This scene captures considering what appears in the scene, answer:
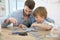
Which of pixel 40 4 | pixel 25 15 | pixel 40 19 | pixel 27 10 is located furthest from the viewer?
pixel 40 4

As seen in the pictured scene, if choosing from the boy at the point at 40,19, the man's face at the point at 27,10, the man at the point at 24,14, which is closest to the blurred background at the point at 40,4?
the man at the point at 24,14

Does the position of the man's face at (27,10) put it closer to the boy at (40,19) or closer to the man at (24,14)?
the man at (24,14)

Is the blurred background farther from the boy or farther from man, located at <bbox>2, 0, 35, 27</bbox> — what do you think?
the boy

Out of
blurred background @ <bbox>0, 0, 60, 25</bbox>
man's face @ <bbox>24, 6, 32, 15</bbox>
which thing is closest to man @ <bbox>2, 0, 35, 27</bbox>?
man's face @ <bbox>24, 6, 32, 15</bbox>

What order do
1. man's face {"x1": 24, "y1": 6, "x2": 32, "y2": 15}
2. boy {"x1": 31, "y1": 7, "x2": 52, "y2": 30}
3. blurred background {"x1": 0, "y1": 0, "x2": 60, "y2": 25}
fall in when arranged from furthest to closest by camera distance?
blurred background {"x1": 0, "y1": 0, "x2": 60, "y2": 25} < man's face {"x1": 24, "y1": 6, "x2": 32, "y2": 15} < boy {"x1": 31, "y1": 7, "x2": 52, "y2": 30}

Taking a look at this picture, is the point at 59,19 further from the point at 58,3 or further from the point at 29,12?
the point at 29,12

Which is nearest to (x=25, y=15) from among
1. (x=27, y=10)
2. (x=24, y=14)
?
(x=24, y=14)

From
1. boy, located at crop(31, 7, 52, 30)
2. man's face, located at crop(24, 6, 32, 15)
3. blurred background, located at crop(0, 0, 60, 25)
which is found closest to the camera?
boy, located at crop(31, 7, 52, 30)

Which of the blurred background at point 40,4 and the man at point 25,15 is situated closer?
the man at point 25,15

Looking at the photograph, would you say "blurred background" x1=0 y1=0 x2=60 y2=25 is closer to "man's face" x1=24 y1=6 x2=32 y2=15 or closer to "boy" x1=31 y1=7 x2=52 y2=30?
"man's face" x1=24 y1=6 x2=32 y2=15

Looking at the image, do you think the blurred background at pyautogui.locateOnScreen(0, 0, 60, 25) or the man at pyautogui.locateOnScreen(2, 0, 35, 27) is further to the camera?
the blurred background at pyautogui.locateOnScreen(0, 0, 60, 25)

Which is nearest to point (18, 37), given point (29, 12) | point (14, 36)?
point (14, 36)

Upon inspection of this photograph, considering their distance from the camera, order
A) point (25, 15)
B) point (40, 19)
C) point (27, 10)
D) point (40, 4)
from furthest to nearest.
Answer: point (40, 4), point (25, 15), point (27, 10), point (40, 19)

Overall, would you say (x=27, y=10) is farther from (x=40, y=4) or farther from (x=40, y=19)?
(x=40, y=4)
